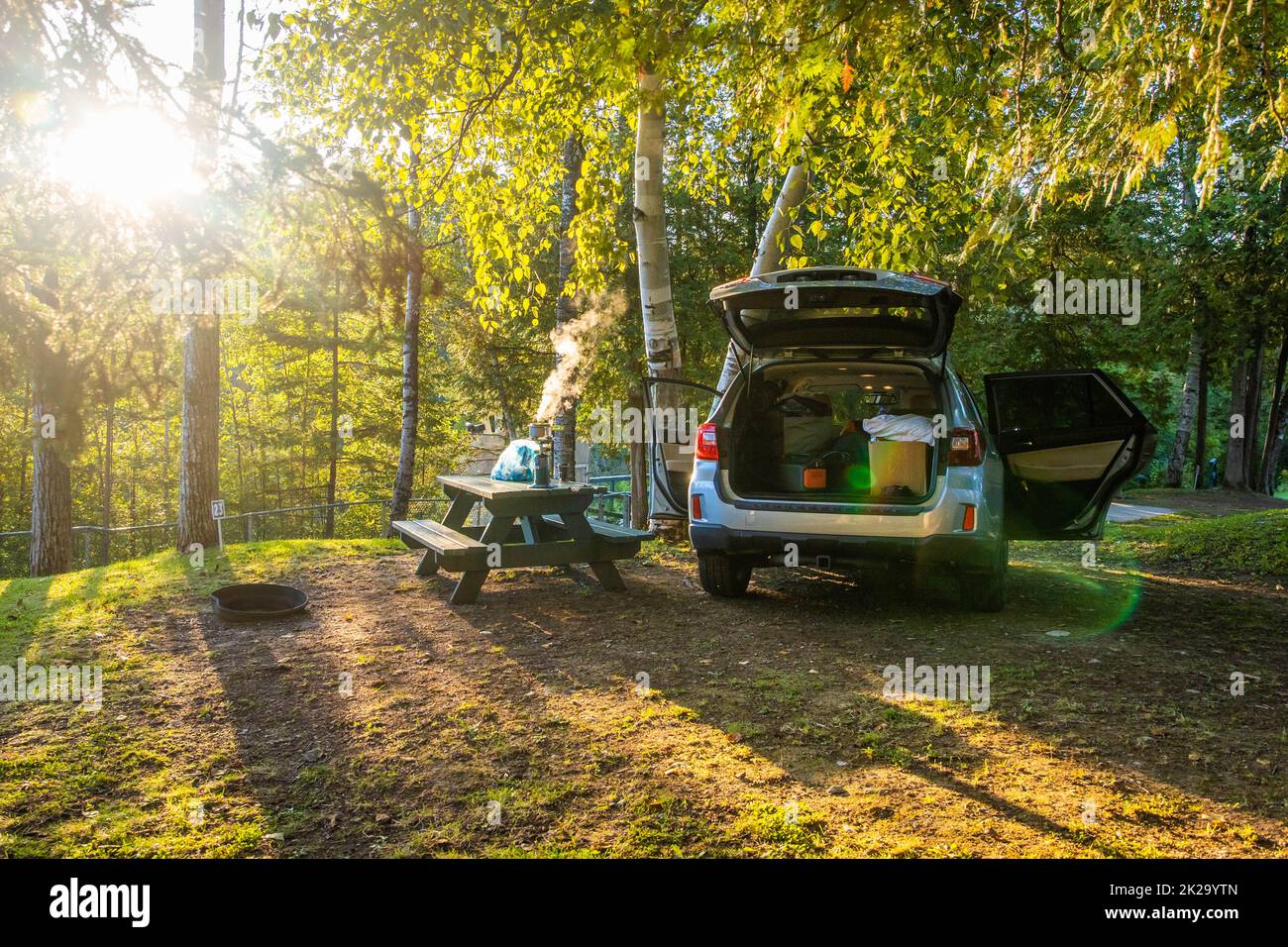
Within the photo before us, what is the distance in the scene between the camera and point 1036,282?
1891 cm

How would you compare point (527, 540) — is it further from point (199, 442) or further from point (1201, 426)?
point (1201, 426)

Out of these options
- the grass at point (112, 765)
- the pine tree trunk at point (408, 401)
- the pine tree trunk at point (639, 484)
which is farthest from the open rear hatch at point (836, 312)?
the pine tree trunk at point (408, 401)

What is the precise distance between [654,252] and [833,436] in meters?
3.18

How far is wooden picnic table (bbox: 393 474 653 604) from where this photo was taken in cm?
662

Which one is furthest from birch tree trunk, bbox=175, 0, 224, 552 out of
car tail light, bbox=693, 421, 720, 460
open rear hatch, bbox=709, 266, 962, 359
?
open rear hatch, bbox=709, 266, 962, 359

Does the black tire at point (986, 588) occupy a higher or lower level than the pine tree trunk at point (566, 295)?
lower

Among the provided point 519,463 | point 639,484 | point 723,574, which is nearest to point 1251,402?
point 639,484

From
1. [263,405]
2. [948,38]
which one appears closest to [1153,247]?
[948,38]

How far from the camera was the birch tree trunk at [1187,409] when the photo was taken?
72.3 feet

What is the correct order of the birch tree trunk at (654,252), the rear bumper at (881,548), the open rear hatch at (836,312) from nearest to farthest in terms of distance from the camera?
the rear bumper at (881,548) → the open rear hatch at (836,312) → the birch tree trunk at (654,252)

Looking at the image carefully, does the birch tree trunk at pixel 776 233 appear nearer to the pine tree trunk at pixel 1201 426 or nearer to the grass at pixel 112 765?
the grass at pixel 112 765

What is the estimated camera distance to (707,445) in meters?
6.45

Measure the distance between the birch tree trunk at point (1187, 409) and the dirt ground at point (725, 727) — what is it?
18.2 meters
